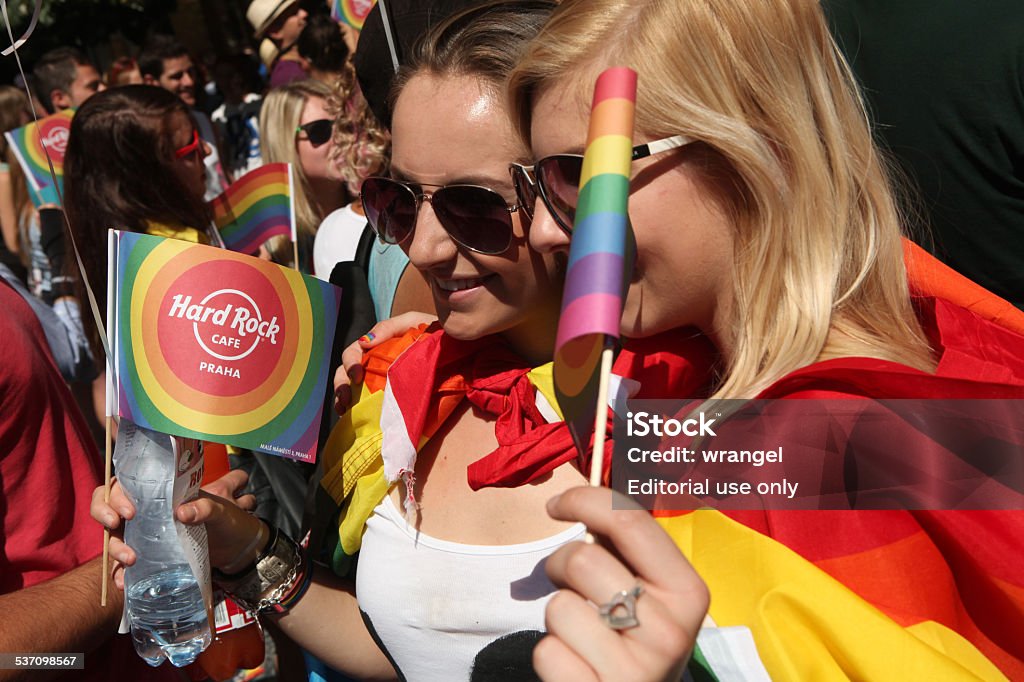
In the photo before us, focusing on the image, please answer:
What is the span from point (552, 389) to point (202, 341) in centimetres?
58

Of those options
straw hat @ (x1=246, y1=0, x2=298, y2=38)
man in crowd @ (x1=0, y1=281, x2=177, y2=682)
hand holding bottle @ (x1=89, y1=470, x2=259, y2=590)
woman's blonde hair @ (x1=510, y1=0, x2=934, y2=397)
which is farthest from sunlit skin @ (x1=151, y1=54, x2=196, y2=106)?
woman's blonde hair @ (x1=510, y1=0, x2=934, y2=397)

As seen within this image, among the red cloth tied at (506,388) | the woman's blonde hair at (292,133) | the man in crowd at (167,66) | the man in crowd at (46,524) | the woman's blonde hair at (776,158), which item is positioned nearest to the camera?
the woman's blonde hair at (776,158)

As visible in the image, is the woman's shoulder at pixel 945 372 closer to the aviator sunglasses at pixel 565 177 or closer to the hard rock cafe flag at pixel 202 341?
the aviator sunglasses at pixel 565 177

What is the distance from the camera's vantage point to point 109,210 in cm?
296

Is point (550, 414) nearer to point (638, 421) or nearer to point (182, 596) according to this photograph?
point (638, 421)

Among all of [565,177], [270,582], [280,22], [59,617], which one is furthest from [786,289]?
[280,22]

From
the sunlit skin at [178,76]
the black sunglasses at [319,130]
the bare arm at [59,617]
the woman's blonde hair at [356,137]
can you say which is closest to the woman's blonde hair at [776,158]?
the bare arm at [59,617]

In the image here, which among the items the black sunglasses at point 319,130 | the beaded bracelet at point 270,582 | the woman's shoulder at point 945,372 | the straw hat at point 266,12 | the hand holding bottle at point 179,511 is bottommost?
the beaded bracelet at point 270,582

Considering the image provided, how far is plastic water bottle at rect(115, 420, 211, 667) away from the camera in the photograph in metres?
1.45

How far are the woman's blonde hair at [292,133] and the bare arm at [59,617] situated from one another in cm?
270

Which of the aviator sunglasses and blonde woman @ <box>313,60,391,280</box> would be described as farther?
blonde woman @ <box>313,60,391,280</box>

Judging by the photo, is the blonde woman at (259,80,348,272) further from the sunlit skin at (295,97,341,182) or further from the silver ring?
the silver ring

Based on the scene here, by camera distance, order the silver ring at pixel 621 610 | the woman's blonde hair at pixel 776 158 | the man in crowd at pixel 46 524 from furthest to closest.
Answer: the man in crowd at pixel 46 524 < the woman's blonde hair at pixel 776 158 < the silver ring at pixel 621 610

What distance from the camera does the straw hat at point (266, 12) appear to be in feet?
19.4
